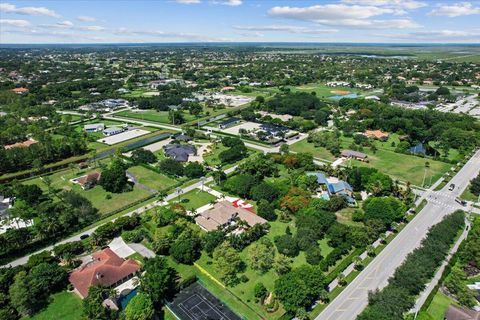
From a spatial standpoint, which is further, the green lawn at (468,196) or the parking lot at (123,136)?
the parking lot at (123,136)

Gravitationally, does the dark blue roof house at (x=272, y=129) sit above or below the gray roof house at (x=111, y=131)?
above

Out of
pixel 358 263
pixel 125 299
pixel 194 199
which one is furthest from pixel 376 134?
pixel 125 299

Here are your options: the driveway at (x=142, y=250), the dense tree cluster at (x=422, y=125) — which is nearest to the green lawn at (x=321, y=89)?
the dense tree cluster at (x=422, y=125)

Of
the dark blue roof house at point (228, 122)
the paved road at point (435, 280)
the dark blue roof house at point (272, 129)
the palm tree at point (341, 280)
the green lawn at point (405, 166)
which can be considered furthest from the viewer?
the dark blue roof house at point (228, 122)

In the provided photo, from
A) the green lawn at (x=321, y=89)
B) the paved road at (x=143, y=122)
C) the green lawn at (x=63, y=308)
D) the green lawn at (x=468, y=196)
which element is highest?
the green lawn at (x=321, y=89)

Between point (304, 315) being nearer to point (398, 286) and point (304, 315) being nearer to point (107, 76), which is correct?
point (398, 286)

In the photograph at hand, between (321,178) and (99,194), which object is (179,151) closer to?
(99,194)

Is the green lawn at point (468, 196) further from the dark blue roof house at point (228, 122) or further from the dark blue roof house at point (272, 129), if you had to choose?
the dark blue roof house at point (228, 122)

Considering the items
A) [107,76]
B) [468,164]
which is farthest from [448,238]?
[107,76]
